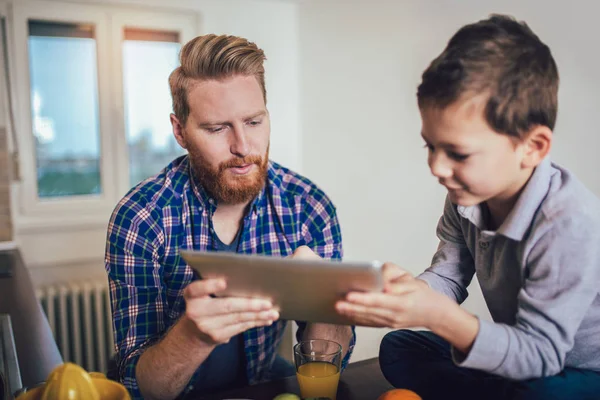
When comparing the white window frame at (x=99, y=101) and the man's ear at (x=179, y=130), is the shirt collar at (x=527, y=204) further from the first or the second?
the white window frame at (x=99, y=101)

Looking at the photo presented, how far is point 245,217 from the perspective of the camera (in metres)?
1.62

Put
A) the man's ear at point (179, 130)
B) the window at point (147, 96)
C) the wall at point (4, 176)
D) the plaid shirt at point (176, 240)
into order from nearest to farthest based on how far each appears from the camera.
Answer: the plaid shirt at point (176, 240) < the man's ear at point (179, 130) < the wall at point (4, 176) < the window at point (147, 96)

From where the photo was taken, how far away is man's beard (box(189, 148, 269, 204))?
4.91 ft

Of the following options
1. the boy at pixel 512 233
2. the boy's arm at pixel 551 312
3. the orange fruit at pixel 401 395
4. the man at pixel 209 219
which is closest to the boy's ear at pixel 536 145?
the boy at pixel 512 233

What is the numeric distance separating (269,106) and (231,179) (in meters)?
1.97

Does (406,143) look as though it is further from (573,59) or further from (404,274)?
(404,274)

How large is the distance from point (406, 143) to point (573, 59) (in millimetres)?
945

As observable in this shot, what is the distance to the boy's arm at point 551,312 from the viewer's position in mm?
835

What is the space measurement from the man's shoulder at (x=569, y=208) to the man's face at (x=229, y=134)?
0.80 m

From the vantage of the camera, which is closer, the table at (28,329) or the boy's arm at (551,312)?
the boy's arm at (551,312)

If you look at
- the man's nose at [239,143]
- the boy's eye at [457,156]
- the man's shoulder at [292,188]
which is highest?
the man's nose at [239,143]

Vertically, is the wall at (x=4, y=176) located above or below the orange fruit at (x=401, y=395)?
above

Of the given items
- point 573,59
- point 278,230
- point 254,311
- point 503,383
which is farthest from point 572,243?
point 573,59

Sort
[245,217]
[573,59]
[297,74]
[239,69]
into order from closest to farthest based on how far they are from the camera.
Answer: [239,69]
[245,217]
[573,59]
[297,74]
